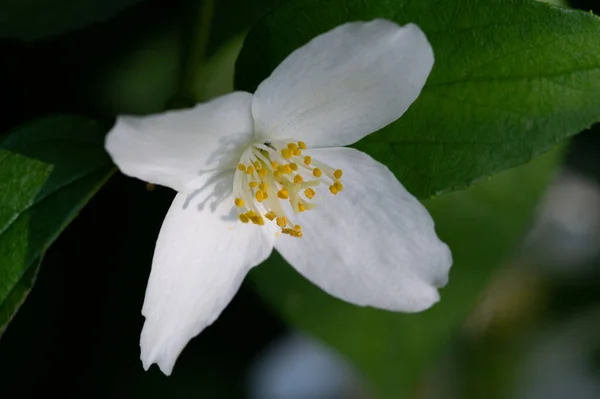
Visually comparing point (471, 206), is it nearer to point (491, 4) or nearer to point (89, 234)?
point (491, 4)

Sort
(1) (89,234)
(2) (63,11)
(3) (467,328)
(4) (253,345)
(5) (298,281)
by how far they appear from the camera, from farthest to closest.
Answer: (3) (467,328) < (4) (253,345) < (1) (89,234) < (5) (298,281) < (2) (63,11)

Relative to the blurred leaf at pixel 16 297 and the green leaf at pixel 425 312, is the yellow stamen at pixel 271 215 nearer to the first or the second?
the blurred leaf at pixel 16 297

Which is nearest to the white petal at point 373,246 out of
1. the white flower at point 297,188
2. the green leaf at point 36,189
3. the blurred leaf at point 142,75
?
the white flower at point 297,188

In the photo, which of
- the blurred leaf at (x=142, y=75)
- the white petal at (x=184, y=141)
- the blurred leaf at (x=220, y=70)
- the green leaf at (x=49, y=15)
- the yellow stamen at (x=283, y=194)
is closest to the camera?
the white petal at (x=184, y=141)

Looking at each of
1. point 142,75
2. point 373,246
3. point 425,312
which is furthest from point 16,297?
point 142,75

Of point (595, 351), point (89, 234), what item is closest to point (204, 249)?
point (89, 234)

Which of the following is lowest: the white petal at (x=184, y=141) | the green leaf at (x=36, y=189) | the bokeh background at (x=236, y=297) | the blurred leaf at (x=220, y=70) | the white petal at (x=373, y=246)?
the bokeh background at (x=236, y=297)

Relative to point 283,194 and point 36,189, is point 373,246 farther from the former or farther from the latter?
point 36,189
